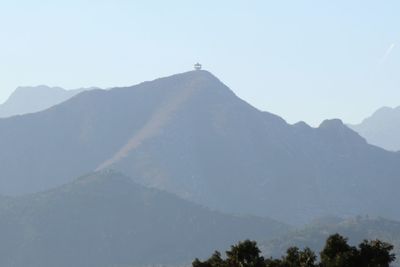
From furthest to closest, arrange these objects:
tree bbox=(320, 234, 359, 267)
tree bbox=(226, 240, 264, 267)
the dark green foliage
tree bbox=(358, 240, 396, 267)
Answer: tree bbox=(226, 240, 264, 267)
tree bbox=(358, 240, 396, 267)
the dark green foliage
tree bbox=(320, 234, 359, 267)

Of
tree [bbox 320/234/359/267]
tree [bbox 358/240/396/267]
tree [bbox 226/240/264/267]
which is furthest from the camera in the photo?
tree [bbox 226/240/264/267]

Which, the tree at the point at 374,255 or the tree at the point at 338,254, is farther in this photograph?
the tree at the point at 374,255

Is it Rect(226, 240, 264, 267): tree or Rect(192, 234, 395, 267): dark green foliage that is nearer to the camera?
Rect(192, 234, 395, 267): dark green foliage

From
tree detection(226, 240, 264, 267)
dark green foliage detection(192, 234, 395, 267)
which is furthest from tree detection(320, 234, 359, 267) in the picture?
tree detection(226, 240, 264, 267)

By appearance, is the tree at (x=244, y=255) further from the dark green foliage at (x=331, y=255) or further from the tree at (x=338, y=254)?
the tree at (x=338, y=254)

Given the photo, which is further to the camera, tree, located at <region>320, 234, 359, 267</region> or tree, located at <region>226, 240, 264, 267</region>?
tree, located at <region>226, 240, 264, 267</region>

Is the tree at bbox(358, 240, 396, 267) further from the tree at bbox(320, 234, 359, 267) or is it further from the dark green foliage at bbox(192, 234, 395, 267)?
the tree at bbox(320, 234, 359, 267)

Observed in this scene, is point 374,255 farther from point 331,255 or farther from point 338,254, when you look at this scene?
point 338,254

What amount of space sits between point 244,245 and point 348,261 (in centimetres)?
961

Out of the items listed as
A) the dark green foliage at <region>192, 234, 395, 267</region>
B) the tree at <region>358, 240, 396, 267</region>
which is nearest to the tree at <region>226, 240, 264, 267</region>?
the dark green foliage at <region>192, 234, 395, 267</region>

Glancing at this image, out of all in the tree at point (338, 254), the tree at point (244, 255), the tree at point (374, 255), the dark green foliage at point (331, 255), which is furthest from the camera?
the tree at point (244, 255)

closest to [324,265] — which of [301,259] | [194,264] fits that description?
[301,259]

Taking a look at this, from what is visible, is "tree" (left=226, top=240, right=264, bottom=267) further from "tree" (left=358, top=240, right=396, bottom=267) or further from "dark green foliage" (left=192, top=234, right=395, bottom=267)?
"tree" (left=358, top=240, right=396, bottom=267)

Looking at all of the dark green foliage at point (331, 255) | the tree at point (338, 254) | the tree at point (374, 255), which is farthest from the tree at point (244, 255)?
the tree at point (374, 255)
